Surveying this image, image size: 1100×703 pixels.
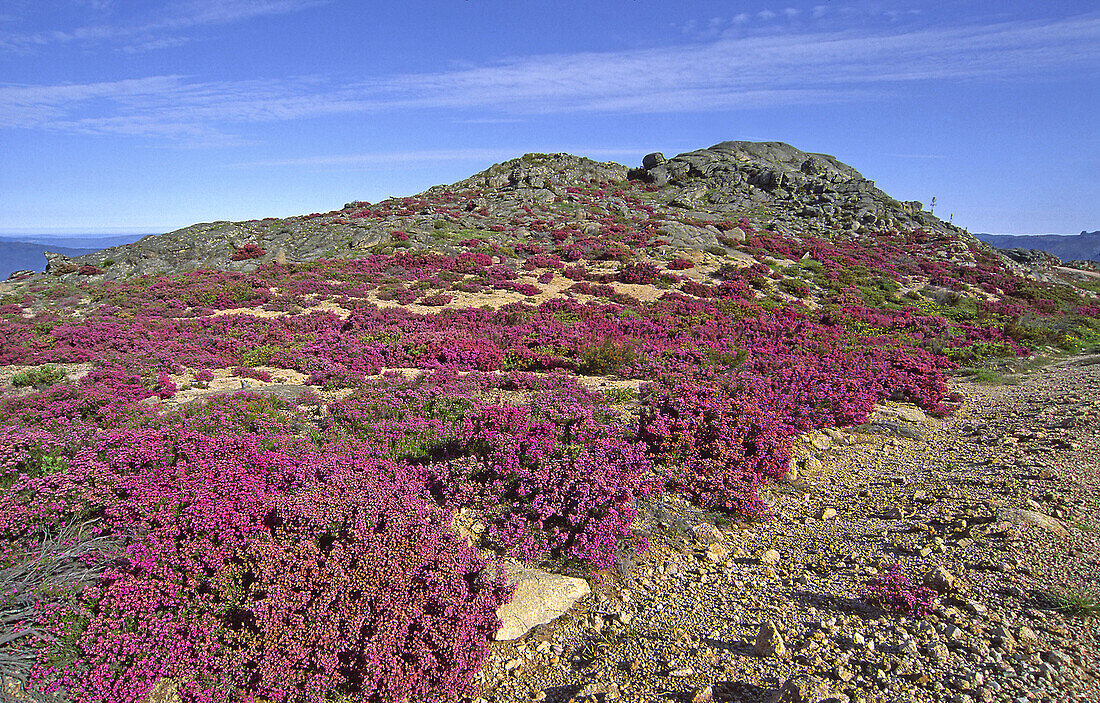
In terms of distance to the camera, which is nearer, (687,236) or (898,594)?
(898,594)

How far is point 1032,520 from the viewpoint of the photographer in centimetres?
632

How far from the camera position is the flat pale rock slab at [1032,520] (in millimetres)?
6111

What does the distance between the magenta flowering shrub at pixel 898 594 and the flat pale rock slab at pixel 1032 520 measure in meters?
1.96

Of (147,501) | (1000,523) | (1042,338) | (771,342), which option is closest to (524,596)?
(147,501)

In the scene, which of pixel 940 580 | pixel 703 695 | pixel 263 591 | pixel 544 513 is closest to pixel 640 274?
pixel 544 513

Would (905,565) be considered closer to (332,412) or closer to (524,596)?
(524,596)

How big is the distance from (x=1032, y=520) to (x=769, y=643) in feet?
13.6

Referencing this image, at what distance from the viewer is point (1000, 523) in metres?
6.35

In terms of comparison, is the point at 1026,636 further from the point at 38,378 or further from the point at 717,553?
the point at 38,378

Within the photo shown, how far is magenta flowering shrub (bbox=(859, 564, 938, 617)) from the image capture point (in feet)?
16.5

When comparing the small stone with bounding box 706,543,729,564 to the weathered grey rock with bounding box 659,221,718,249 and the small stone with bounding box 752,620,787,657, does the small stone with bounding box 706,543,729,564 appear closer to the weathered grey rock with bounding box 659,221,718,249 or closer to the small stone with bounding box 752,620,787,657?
→ the small stone with bounding box 752,620,787,657

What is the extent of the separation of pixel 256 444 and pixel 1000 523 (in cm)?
951

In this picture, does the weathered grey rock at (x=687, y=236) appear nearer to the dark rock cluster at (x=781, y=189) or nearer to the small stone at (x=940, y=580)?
the dark rock cluster at (x=781, y=189)

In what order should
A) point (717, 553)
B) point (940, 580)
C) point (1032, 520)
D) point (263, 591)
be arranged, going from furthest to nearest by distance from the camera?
point (717, 553), point (1032, 520), point (940, 580), point (263, 591)
